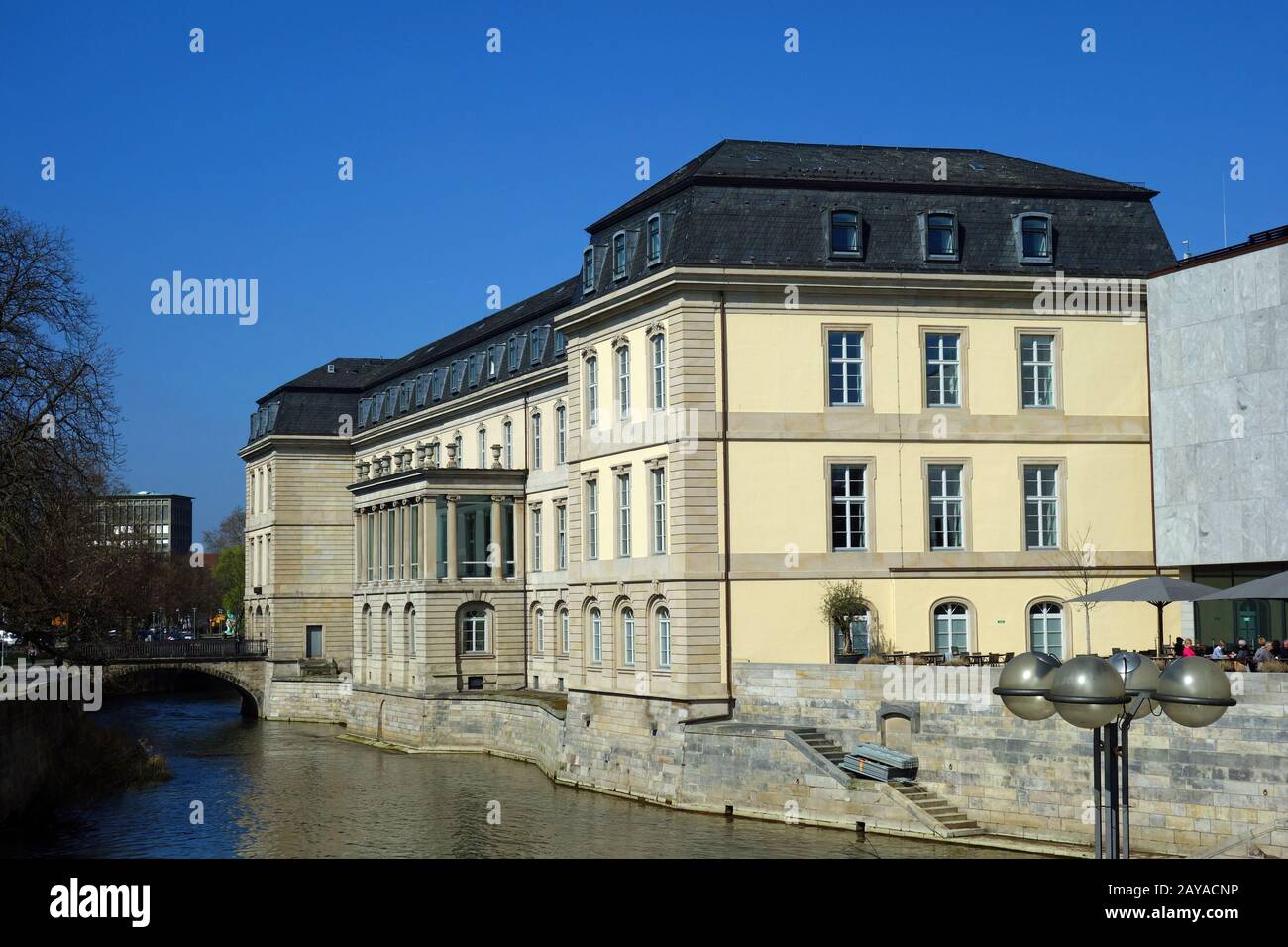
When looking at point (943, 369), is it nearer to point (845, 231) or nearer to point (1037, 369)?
point (1037, 369)

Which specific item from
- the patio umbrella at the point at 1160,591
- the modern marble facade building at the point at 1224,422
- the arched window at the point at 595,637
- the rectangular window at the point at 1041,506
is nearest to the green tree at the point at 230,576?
the arched window at the point at 595,637

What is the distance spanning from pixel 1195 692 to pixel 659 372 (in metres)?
30.9

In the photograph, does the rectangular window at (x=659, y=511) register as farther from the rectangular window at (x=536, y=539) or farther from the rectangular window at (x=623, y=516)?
the rectangular window at (x=536, y=539)

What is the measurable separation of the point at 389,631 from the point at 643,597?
26.6 m

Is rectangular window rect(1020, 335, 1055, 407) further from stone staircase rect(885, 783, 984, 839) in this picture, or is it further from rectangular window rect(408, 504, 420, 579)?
rectangular window rect(408, 504, 420, 579)

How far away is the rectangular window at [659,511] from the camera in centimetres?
4075

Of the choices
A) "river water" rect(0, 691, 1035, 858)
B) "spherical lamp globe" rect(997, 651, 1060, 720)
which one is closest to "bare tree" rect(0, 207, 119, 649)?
"river water" rect(0, 691, 1035, 858)

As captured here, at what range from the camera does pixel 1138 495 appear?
41.7 metres

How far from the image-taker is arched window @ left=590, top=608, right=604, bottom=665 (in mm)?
44500

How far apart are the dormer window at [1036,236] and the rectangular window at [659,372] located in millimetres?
10182

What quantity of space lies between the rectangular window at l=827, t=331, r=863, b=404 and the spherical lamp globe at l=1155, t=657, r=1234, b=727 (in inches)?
1167
